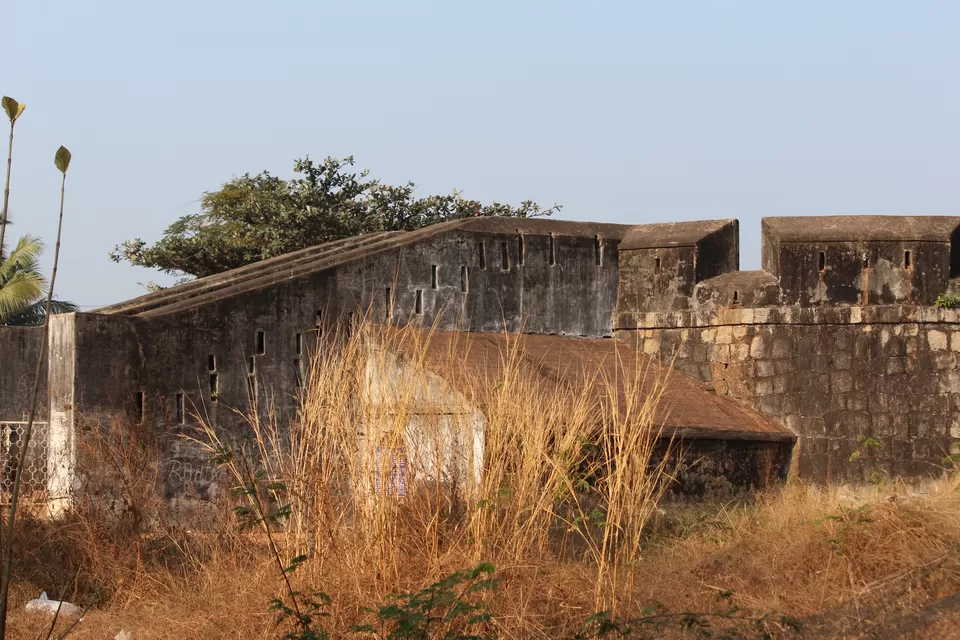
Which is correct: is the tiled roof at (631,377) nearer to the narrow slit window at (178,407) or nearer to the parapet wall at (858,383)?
the parapet wall at (858,383)

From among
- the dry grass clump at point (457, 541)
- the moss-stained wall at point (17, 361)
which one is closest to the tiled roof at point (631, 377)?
the dry grass clump at point (457, 541)

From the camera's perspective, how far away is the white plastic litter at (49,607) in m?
7.09

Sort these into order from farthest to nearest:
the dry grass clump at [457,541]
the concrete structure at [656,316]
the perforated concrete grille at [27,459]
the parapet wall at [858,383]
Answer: the parapet wall at [858,383], the concrete structure at [656,316], the perforated concrete grille at [27,459], the dry grass clump at [457,541]

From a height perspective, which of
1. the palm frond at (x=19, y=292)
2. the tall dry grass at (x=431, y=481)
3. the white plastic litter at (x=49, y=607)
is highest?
the palm frond at (x=19, y=292)

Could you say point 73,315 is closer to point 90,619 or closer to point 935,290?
point 90,619

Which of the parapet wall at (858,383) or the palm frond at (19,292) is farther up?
the palm frond at (19,292)

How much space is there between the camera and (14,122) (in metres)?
3.75

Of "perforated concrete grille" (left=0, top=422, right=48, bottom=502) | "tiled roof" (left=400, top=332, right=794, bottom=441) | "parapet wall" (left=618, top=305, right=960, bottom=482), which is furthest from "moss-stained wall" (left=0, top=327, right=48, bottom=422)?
"parapet wall" (left=618, top=305, right=960, bottom=482)

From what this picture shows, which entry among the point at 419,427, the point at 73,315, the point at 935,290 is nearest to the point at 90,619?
the point at 419,427

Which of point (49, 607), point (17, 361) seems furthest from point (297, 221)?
point (49, 607)

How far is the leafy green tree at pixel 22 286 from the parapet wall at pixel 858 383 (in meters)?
16.8

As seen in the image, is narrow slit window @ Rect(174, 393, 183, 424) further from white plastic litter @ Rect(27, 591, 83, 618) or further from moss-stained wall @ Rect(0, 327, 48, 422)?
moss-stained wall @ Rect(0, 327, 48, 422)

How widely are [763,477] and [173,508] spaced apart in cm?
548

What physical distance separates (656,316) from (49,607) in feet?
23.4
